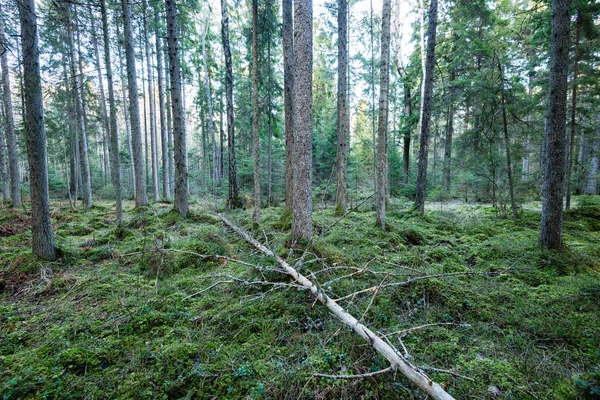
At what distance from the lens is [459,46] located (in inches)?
551

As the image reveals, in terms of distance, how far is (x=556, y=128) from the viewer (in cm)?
571

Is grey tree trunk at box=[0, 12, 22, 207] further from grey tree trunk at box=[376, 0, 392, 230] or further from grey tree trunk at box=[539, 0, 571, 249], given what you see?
grey tree trunk at box=[539, 0, 571, 249]

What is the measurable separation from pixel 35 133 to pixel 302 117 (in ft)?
17.8

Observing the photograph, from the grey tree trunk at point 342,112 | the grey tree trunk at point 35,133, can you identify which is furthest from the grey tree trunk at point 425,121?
the grey tree trunk at point 35,133

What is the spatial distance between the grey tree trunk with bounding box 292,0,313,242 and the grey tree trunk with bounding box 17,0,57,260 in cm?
496

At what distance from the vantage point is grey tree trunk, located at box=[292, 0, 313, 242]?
471 centimetres

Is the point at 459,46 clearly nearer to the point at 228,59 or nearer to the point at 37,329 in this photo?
the point at 228,59

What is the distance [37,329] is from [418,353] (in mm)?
4780

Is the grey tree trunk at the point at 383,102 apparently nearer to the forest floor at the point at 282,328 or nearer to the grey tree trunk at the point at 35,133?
the forest floor at the point at 282,328

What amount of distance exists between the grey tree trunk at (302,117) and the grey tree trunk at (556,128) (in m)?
5.61

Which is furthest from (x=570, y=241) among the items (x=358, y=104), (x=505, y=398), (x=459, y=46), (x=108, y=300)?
(x=358, y=104)

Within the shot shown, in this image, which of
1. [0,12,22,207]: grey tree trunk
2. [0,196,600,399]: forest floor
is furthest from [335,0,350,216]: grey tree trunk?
[0,12,22,207]: grey tree trunk

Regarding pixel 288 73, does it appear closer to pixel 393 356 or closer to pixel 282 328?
→ pixel 282 328

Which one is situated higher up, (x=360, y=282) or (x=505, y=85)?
(x=505, y=85)
